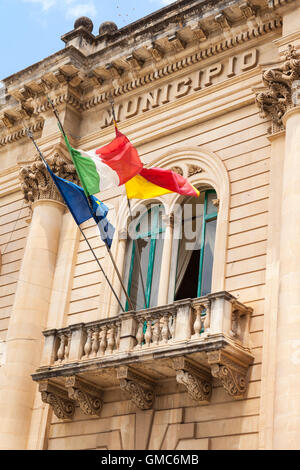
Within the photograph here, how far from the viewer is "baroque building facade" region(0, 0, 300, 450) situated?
14.5m

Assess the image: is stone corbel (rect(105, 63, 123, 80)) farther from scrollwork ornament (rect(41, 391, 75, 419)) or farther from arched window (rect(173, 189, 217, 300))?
scrollwork ornament (rect(41, 391, 75, 419))

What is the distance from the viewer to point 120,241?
60.2 ft

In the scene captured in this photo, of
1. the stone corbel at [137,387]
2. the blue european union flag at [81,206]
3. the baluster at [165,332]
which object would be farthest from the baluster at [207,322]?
the blue european union flag at [81,206]

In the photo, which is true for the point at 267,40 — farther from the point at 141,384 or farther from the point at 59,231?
the point at 141,384

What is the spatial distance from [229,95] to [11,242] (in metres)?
6.88

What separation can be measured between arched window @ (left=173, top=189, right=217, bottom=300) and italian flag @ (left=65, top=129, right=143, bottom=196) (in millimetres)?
1970

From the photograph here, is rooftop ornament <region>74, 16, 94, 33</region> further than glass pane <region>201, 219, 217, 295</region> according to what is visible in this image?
Yes

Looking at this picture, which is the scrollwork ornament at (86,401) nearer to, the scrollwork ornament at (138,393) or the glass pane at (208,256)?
the scrollwork ornament at (138,393)

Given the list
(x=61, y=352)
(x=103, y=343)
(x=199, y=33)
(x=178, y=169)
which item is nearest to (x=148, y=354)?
(x=103, y=343)

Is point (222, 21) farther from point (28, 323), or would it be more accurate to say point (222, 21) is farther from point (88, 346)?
point (28, 323)

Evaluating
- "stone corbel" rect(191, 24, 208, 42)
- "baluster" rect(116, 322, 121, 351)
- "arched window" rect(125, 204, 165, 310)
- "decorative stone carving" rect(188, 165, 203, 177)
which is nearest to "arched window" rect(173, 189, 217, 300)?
"decorative stone carving" rect(188, 165, 203, 177)

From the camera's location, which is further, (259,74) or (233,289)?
(259,74)

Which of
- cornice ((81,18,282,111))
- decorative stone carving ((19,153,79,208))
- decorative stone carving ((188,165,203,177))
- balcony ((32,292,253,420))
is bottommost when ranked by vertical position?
balcony ((32,292,253,420))
